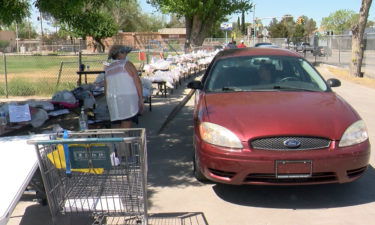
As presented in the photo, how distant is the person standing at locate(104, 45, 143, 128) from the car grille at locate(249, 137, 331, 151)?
2.37 meters

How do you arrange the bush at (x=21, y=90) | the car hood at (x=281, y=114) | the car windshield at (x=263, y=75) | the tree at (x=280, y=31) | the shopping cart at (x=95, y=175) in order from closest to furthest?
1. the shopping cart at (x=95, y=175)
2. the car hood at (x=281, y=114)
3. the car windshield at (x=263, y=75)
4. the bush at (x=21, y=90)
5. the tree at (x=280, y=31)

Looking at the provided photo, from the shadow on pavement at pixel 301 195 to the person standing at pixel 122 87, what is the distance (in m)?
1.78

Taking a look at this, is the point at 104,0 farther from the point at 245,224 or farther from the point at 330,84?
the point at 245,224

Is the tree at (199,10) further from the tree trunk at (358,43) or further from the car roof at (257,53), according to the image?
the car roof at (257,53)

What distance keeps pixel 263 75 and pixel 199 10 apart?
21317 millimetres

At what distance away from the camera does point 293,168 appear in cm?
421

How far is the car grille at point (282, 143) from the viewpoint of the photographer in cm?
425

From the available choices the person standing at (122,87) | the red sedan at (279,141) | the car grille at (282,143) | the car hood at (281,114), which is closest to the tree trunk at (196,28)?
the person standing at (122,87)

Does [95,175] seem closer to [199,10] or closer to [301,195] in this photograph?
[301,195]

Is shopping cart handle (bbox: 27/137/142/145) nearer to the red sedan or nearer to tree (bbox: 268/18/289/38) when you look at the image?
the red sedan

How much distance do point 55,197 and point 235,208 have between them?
6.27ft

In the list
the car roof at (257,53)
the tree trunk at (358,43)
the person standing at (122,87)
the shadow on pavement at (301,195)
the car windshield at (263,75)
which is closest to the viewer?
the shadow on pavement at (301,195)

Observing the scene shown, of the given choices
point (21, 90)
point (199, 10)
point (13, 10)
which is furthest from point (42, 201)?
point (199, 10)

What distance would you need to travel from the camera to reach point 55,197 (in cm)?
342
